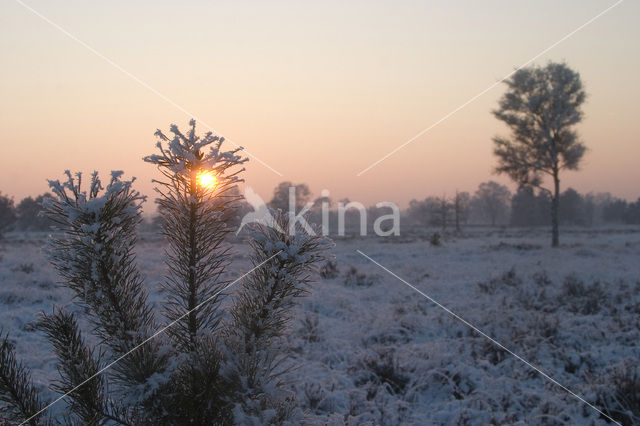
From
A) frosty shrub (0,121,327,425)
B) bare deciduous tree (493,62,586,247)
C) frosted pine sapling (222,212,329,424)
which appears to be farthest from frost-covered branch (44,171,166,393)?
bare deciduous tree (493,62,586,247)

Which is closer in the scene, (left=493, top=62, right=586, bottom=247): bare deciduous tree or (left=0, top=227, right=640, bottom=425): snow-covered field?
(left=0, top=227, right=640, bottom=425): snow-covered field

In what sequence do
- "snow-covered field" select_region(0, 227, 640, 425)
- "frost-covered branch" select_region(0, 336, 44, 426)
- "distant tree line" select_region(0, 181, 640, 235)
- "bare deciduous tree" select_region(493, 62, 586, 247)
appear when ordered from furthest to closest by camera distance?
1. "distant tree line" select_region(0, 181, 640, 235)
2. "bare deciduous tree" select_region(493, 62, 586, 247)
3. "snow-covered field" select_region(0, 227, 640, 425)
4. "frost-covered branch" select_region(0, 336, 44, 426)

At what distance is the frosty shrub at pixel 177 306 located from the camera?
103 centimetres

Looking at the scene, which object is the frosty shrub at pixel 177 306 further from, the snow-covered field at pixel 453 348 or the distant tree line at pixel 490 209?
the distant tree line at pixel 490 209

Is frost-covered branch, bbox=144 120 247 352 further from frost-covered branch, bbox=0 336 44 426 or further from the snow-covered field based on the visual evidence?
frost-covered branch, bbox=0 336 44 426

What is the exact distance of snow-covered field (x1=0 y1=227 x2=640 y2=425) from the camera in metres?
3.55

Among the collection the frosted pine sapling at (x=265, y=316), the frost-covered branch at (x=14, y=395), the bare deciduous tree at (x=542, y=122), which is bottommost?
the frost-covered branch at (x=14, y=395)

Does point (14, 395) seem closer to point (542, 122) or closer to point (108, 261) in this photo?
point (108, 261)

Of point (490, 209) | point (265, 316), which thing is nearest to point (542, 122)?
point (265, 316)

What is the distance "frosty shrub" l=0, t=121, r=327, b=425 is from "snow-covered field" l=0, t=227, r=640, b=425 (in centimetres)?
14

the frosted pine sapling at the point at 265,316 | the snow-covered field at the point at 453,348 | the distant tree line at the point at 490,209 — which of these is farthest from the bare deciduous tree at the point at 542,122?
the frosted pine sapling at the point at 265,316

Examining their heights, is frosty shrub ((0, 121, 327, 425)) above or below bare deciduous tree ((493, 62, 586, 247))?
below

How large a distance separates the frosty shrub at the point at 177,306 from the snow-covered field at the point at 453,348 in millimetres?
145

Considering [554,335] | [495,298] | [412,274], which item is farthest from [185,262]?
[412,274]
